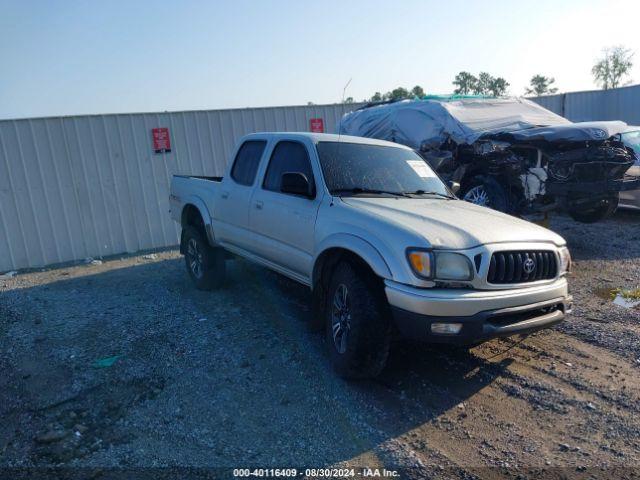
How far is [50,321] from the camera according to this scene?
18.3 ft

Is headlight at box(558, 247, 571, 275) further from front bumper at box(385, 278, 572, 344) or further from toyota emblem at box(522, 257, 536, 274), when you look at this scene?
front bumper at box(385, 278, 572, 344)

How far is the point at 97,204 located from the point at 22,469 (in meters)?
8.01

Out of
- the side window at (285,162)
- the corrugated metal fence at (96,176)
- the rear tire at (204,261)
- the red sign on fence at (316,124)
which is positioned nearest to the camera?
the side window at (285,162)

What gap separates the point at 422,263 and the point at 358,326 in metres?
0.66

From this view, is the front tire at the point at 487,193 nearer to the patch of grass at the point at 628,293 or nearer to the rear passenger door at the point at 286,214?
the patch of grass at the point at 628,293

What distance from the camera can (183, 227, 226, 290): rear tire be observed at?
20.3 ft

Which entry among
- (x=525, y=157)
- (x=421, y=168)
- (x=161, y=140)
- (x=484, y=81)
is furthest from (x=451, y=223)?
(x=484, y=81)

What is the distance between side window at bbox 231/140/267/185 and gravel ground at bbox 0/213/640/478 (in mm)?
1513

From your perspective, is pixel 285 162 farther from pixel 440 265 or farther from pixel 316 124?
pixel 316 124

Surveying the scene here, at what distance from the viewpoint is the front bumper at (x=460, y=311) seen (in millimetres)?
3154

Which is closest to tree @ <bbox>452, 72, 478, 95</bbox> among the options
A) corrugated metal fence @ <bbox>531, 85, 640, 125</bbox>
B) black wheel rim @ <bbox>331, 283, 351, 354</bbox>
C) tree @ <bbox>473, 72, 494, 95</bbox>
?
tree @ <bbox>473, 72, 494, 95</bbox>

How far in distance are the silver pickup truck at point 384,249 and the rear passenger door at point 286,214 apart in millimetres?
14

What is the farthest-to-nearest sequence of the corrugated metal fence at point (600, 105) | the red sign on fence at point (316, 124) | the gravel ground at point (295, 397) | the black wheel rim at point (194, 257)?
the corrugated metal fence at point (600, 105) < the red sign on fence at point (316, 124) < the black wheel rim at point (194, 257) < the gravel ground at point (295, 397)

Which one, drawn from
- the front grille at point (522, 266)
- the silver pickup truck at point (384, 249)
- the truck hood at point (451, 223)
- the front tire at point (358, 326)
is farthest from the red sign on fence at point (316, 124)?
the front grille at point (522, 266)
